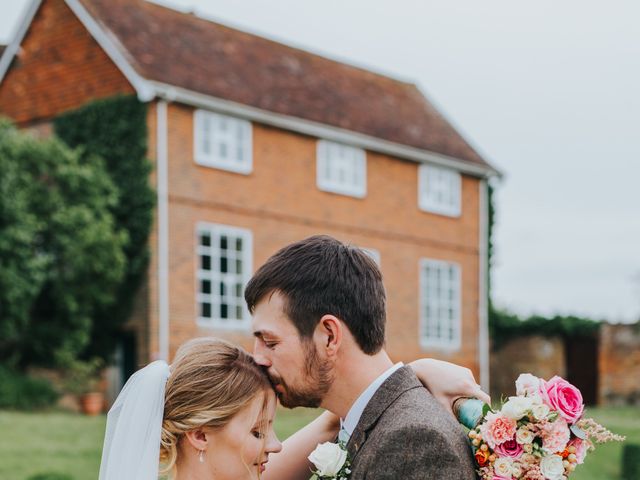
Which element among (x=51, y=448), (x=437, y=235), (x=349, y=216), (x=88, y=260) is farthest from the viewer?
(x=437, y=235)

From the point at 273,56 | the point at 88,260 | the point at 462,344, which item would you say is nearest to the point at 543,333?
the point at 462,344

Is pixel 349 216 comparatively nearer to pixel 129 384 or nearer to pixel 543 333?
pixel 543 333

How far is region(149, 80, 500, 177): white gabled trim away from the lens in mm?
22438

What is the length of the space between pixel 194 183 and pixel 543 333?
1386 cm

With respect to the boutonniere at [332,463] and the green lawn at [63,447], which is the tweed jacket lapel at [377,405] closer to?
the boutonniere at [332,463]

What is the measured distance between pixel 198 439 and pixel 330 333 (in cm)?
83

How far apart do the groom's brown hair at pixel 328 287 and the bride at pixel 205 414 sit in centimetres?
46

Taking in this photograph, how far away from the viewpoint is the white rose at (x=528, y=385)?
4105mm

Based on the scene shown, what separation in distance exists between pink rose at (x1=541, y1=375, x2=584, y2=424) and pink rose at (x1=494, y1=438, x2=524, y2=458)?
8.1 inches

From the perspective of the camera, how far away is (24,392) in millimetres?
19797

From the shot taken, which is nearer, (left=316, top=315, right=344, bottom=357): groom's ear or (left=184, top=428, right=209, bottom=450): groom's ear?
(left=316, top=315, right=344, bottom=357): groom's ear

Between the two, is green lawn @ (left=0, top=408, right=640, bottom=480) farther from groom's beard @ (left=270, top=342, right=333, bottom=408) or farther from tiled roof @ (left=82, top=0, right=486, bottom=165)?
groom's beard @ (left=270, top=342, right=333, bottom=408)

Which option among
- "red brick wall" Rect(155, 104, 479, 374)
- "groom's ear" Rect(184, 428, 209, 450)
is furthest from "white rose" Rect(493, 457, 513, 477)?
"red brick wall" Rect(155, 104, 479, 374)

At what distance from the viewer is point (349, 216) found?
26.4 meters
